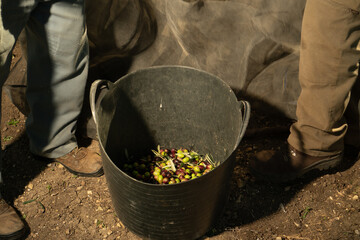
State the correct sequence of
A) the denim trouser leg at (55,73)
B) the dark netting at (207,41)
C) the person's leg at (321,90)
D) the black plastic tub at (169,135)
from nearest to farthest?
the black plastic tub at (169,135) < the person's leg at (321,90) < the denim trouser leg at (55,73) < the dark netting at (207,41)

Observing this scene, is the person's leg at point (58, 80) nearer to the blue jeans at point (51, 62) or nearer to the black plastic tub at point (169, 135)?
the blue jeans at point (51, 62)

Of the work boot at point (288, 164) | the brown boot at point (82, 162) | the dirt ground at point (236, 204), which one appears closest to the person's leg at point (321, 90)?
the work boot at point (288, 164)

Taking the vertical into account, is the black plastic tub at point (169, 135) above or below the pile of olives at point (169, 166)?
above

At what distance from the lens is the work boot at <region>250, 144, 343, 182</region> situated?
2367mm

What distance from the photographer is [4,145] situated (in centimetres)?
269

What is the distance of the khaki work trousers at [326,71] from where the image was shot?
1807mm

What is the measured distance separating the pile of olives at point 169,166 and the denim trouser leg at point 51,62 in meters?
0.46

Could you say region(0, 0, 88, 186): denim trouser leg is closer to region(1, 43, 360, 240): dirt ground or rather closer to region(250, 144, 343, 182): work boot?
region(1, 43, 360, 240): dirt ground

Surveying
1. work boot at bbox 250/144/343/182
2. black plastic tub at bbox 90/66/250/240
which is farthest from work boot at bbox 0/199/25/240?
work boot at bbox 250/144/343/182

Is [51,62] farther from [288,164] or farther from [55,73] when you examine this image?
[288,164]

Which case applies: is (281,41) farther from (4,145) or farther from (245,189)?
(4,145)

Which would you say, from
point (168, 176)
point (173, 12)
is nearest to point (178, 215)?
point (168, 176)

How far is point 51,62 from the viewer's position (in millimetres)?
2145

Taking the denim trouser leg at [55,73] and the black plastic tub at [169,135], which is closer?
the black plastic tub at [169,135]
